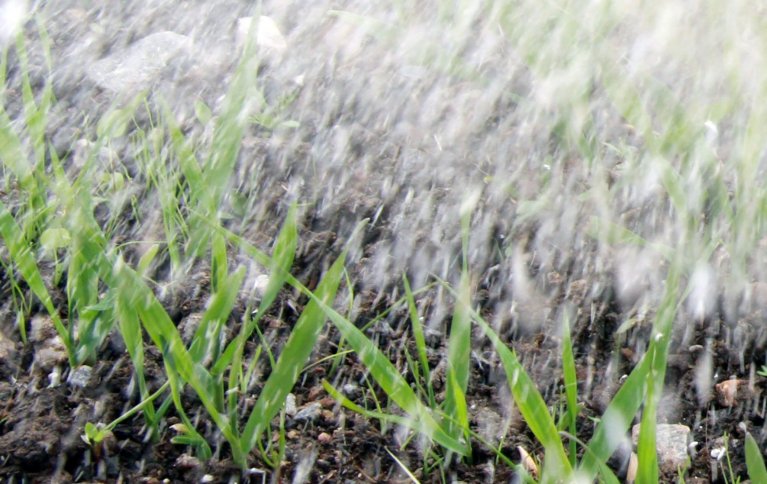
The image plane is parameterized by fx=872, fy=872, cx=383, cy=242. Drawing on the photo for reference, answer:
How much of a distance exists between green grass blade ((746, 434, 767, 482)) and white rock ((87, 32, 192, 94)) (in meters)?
1.44

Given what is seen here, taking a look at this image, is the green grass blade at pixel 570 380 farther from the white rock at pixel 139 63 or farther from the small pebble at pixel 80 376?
the white rock at pixel 139 63

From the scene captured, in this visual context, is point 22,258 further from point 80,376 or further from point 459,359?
point 459,359

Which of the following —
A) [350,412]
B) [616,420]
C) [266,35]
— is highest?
[266,35]

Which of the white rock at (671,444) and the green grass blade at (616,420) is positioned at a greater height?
the green grass blade at (616,420)

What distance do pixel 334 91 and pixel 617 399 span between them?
3.57 feet

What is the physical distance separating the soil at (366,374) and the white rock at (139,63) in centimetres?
38

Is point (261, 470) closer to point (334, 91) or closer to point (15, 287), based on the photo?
point (15, 287)

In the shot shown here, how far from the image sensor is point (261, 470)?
117 cm

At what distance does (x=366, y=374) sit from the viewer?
131 cm

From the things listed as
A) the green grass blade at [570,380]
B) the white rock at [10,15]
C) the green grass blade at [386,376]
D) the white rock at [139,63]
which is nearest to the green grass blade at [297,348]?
the green grass blade at [386,376]

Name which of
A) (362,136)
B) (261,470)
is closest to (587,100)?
(362,136)

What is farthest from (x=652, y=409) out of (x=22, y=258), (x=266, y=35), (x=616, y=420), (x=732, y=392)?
(x=266, y=35)

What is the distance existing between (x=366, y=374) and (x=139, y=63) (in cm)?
104

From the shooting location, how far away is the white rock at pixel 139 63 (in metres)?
1.93
